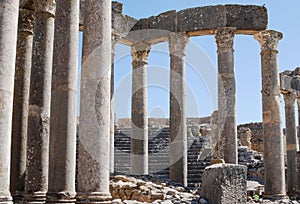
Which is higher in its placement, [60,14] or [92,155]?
[60,14]

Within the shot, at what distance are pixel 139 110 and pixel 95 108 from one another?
12556 mm

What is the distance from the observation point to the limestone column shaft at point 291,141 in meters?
28.8

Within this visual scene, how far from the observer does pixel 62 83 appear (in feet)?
39.5

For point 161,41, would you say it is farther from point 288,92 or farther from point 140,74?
point 288,92

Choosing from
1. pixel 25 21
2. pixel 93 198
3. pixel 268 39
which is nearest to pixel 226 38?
pixel 268 39

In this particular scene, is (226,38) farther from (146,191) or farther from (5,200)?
(5,200)

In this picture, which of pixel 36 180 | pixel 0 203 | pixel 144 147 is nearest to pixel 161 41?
pixel 144 147

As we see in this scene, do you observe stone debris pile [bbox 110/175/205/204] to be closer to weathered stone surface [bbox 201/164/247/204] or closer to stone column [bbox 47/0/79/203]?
weathered stone surface [bbox 201/164/247/204]

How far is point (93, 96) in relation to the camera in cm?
1066

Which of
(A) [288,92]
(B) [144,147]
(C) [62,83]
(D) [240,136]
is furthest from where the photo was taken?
(D) [240,136]

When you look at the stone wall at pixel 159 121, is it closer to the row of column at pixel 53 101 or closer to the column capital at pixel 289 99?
the column capital at pixel 289 99

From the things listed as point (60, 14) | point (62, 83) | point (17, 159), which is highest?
point (60, 14)

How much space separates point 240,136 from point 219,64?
55.1ft

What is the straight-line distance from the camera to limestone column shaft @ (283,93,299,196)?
1133 inches
